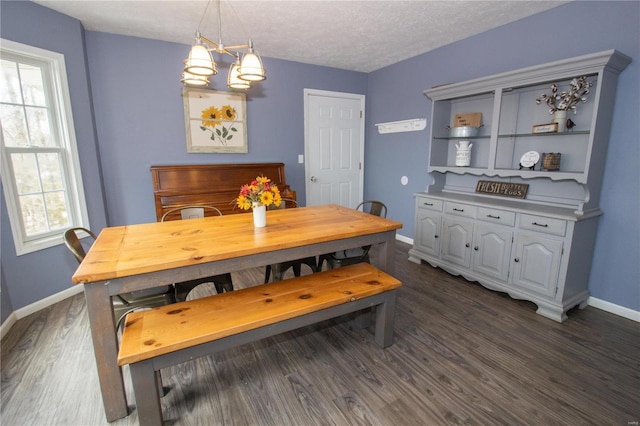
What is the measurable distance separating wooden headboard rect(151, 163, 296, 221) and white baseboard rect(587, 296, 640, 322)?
3.22m

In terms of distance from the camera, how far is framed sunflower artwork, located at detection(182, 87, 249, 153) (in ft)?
12.1

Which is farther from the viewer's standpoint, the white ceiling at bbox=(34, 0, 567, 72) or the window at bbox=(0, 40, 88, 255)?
the white ceiling at bbox=(34, 0, 567, 72)

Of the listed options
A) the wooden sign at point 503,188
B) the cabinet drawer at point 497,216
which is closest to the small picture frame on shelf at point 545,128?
the wooden sign at point 503,188

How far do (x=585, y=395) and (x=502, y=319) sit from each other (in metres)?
0.78

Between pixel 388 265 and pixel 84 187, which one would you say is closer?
pixel 388 265

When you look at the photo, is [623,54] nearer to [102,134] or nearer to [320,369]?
[320,369]

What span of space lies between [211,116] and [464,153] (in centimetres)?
309

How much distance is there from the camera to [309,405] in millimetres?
1626

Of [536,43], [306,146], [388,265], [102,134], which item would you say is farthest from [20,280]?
[536,43]

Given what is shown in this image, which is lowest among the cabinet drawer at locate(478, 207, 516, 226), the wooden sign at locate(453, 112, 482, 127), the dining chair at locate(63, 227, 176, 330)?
the dining chair at locate(63, 227, 176, 330)

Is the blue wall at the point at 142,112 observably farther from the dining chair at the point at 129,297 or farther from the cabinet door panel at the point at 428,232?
the cabinet door panel at the point at 428,232

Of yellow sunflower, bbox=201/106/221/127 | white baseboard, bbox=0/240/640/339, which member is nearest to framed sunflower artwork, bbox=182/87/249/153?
yellow sunflower, bbox=201/106/221/127

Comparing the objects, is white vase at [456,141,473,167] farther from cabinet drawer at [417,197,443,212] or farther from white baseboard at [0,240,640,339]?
white baseboard at [0,240,640,339]

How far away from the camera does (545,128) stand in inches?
105
